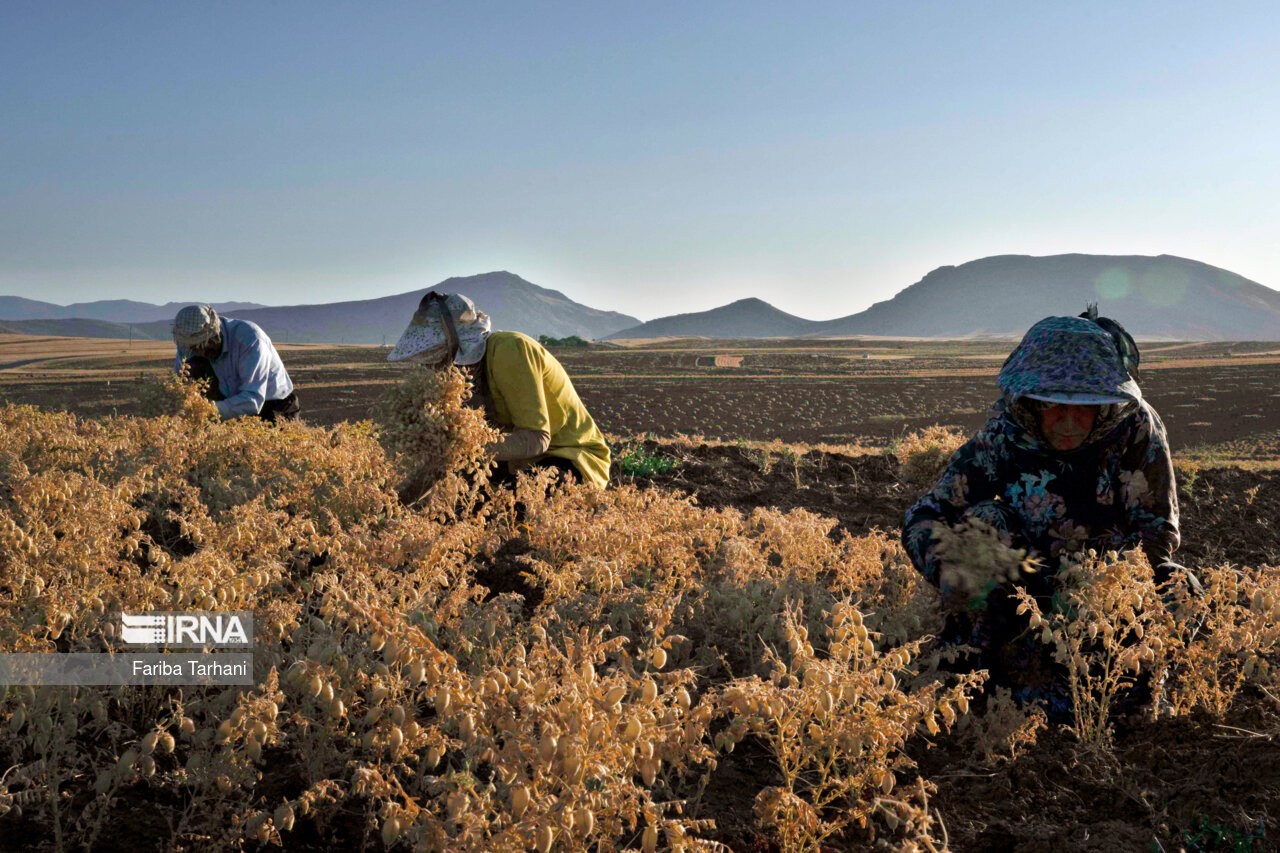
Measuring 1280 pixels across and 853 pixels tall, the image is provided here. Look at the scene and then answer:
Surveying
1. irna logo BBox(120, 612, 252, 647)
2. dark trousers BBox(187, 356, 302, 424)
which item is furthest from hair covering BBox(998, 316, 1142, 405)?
dark trousers BBox(187, 356, 302, 424)

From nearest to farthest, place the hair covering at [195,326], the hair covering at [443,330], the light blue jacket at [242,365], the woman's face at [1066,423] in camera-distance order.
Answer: the woman's face at [1066,423]
the hair covering at [443,330]
the hair covering at [195,326]
the light blue jacket at [242,365]

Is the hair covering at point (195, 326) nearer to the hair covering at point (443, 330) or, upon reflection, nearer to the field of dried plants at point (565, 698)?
the field of dried plants at point (565, 698)

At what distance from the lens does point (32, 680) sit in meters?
2.59

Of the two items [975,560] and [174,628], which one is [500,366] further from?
[975,560]

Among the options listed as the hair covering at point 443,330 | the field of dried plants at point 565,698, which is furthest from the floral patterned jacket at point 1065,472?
the hair covering at point 443,330

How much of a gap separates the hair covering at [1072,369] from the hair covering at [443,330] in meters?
2.99

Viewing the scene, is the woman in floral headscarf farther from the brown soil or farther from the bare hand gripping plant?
the brown soil

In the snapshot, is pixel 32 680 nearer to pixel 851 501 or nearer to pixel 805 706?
pixel 805 706

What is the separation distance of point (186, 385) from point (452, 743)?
560 centimetres

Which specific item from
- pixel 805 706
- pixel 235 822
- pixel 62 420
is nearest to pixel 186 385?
pixel 62 420

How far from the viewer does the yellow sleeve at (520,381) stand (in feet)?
16.3

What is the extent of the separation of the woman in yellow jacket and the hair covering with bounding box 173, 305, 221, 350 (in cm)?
281

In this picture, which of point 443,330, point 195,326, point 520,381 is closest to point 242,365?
point 195,326

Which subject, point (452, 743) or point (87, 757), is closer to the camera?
point (452, 743)
